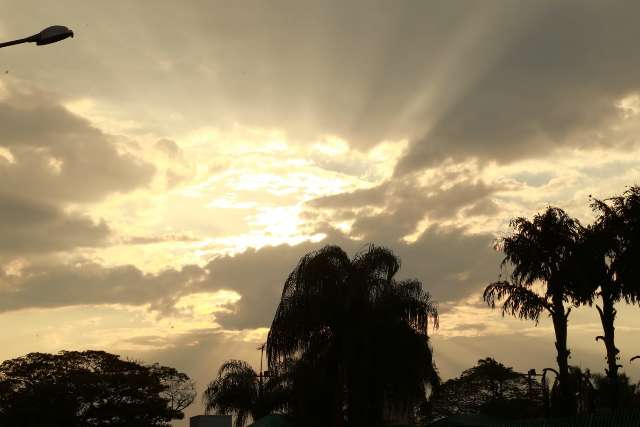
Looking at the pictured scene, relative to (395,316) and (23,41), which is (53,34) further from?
(395,316)

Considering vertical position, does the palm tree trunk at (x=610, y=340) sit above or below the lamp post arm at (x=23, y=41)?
below

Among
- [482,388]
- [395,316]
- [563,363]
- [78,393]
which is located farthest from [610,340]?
[482,388]

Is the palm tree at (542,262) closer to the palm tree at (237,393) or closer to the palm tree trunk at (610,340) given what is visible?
the palm tree trunk at (610,340)

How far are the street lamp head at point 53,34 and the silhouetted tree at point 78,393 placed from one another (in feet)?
181

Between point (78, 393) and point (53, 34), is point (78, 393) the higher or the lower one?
the lower one

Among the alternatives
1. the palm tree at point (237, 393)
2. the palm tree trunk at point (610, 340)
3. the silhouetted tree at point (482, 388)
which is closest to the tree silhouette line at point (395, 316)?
the palm tree trunk at point (610, 340)

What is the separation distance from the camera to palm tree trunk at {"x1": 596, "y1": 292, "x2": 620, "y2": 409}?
33.0 meters

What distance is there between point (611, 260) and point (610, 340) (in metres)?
5.14

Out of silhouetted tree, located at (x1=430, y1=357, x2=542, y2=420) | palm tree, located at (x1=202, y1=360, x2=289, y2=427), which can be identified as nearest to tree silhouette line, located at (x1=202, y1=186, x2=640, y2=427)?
palm tree, located at (x1=202, y1=360, x2=289, y2=427)

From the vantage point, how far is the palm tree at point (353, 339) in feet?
120

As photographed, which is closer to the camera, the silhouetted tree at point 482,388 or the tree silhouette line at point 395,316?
the tree silhouette line at point 395,316

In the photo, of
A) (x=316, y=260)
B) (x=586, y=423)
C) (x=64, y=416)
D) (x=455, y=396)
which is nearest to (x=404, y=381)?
(x=316, y=260)

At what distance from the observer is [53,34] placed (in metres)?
12.3

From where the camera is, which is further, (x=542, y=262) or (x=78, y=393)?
(x=78, y=393)
